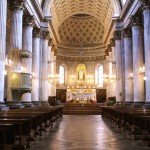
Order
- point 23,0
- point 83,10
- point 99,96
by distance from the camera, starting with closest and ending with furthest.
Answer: point 23,0 → point 83,10 → point 99,96

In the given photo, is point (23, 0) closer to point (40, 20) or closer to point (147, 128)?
point (40, 20)

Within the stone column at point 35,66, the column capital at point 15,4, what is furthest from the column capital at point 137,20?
the column capital at point 15,4

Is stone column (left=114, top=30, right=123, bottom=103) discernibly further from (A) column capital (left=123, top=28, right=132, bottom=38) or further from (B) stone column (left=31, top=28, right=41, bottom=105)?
(B) stone column (left=31, top=28, right=41, bottom=105)

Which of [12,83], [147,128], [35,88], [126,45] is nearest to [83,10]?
[126,45]

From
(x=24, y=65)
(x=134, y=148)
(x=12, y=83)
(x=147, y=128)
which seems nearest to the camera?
(x=134, y=148)

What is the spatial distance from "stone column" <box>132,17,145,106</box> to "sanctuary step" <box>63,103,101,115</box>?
862cm

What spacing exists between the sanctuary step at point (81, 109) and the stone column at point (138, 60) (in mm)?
8621

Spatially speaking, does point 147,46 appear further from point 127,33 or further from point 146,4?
point 127,33

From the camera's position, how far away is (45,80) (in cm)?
3300

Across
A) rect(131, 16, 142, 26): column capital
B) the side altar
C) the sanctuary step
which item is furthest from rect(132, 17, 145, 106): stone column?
the side altar

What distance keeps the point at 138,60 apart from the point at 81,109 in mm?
11464

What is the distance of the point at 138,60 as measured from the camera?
26.5 meters

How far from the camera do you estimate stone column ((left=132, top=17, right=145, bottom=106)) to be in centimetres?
2609

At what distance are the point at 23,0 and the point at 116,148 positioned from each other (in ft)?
54.0
